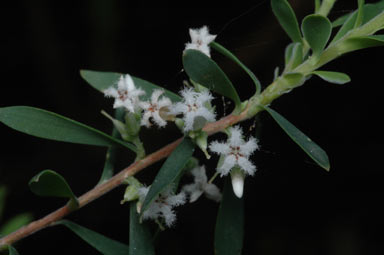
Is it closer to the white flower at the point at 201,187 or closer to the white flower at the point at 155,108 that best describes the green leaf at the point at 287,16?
the white flower at the point at 155,108

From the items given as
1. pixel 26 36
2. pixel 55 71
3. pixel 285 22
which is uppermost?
pixel 26 36

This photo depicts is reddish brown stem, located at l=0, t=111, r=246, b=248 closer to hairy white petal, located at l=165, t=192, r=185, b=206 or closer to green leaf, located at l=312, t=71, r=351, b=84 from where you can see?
hairy white petal, located at l=165, t=192, r=185, b=206

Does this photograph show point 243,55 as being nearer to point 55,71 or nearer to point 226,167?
point 55,71

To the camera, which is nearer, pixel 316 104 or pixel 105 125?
pixel 316 104

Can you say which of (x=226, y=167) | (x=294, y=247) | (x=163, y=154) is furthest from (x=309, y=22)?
(x=294, y=247)

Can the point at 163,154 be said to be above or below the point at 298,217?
below

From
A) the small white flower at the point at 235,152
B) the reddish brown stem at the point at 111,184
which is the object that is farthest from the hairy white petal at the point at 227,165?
the reddish brown stem at the point at 111,184
